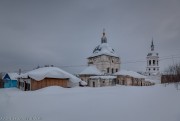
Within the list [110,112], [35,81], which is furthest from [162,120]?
[35,81]

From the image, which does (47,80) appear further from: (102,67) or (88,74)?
(102,67)

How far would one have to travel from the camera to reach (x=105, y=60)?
4909 centimetres

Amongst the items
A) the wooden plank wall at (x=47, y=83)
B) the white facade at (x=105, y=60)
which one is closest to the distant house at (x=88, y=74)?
the white facade at (x=105, y=60)

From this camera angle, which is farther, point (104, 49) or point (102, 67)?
point (104, 49)

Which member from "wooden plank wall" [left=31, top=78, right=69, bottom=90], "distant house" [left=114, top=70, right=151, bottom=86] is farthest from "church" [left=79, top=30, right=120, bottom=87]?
"wooden plank wall" [left=31, top=78, right=69, bottom=90]

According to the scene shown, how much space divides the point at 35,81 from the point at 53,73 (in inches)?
133

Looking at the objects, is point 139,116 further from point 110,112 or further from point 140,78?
point 140,78

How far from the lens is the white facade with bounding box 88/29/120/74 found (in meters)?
49.0

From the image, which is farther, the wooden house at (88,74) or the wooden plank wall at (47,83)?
the wooden house at (88,74)

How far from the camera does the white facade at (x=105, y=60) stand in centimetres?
4901

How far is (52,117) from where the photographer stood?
910 centimetres

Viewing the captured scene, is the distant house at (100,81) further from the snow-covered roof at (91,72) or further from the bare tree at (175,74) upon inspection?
the bare tree at (175,74)

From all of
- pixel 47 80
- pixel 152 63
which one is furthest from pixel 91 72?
pixel 152 63

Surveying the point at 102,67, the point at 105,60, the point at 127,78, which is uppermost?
the point at 105,60
